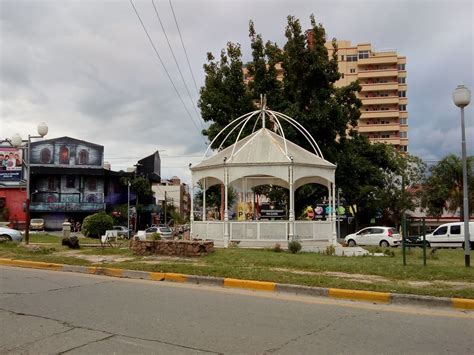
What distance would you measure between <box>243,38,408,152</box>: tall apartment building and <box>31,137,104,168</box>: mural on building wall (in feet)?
183

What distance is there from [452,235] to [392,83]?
78.6 meters

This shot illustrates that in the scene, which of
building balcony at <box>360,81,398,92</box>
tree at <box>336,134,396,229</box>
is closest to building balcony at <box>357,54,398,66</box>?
building balcony at <box>360,81,398,92</box>

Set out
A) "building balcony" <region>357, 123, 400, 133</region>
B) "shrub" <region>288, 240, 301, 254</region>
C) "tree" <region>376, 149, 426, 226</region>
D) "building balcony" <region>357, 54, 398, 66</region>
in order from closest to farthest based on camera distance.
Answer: "shrub" <region>288, 240, 301, 254</region> → "tree" <region>376, 149, 426, 226</region> → "building balcony" <region>357, 123, 400, 133</region> → "building balcony" <region>357, 54, 398, 66</region>

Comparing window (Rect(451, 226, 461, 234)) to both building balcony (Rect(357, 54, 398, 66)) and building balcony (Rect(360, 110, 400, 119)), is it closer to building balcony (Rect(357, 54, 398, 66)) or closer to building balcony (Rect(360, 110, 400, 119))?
building balcony (Rect(360, 110, 400, 119))

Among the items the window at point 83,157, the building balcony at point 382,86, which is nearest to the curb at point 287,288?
the window at point 83,157

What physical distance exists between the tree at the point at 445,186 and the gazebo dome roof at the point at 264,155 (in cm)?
3860

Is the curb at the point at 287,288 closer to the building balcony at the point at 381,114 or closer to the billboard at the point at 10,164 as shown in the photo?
the billboard at the point at 10,164

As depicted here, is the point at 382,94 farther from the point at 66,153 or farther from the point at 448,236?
the point at 448,236

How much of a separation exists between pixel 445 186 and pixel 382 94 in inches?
2079

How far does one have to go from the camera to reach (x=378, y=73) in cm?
10356

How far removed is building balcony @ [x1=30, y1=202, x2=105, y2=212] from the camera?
63750mm

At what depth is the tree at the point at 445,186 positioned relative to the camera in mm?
55312

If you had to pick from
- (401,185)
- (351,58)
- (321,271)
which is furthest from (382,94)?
(321,271)

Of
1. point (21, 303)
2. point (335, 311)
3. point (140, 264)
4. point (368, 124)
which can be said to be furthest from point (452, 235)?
point (368, 124)
